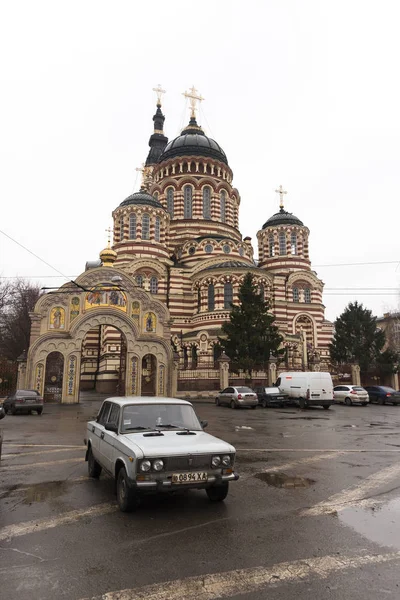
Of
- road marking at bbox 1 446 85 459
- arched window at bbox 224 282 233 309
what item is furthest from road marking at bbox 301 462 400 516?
arched window at bbox 224 282 233 309

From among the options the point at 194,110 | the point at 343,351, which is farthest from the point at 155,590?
the point at 194,110

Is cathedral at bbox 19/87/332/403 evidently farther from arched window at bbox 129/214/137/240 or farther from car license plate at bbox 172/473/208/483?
car license plate at bbox 172/473/208/483

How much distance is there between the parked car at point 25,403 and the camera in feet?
67.1

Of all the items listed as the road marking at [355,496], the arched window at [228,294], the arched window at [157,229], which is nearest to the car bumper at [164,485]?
the road marking at [355,496]

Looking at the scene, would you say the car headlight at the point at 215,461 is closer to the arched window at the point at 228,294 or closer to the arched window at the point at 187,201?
the arched window at the point at 228,294

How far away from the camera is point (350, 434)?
13.6 m

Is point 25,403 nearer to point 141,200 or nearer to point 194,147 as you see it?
point 141,200

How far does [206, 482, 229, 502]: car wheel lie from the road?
161mm

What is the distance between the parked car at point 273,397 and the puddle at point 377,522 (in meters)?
18.9

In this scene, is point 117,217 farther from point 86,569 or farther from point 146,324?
point 86,569

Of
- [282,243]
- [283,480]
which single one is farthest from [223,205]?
[283,480]

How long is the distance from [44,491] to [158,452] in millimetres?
2651

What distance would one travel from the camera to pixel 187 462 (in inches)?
221

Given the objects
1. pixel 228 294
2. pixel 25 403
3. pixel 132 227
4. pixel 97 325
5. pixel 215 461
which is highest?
pixel 132 227
